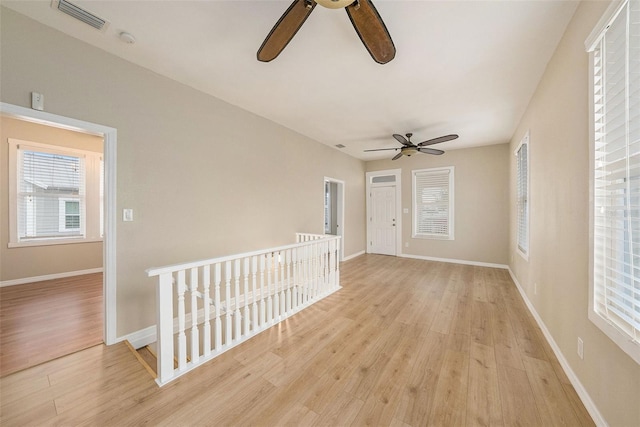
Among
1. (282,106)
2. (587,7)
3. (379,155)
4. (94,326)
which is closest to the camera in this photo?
(587,7)

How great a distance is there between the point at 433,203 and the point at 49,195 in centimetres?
771

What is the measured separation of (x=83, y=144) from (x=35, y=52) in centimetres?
326

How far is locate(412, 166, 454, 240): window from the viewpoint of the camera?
5566mm

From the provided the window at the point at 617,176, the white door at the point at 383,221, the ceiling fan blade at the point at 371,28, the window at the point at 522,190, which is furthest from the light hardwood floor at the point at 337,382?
the white door at the point at 383,221

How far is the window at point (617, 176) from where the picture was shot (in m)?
1.07

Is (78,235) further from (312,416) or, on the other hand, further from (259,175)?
(312,416)

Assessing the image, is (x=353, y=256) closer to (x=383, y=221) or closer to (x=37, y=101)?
(x=383, y=221)

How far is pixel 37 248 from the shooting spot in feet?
12.3

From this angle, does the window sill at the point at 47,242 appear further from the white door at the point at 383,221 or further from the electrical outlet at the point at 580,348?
the electrical outlet at the point at 580,348

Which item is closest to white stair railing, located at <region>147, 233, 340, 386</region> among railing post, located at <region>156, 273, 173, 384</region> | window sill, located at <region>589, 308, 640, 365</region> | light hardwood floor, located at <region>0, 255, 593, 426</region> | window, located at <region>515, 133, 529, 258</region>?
railing post, located at <region>156, 273, 173, 384</region>

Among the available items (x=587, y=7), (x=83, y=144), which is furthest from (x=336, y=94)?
(x=83, y=144)

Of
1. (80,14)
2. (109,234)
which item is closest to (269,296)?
(109,234)

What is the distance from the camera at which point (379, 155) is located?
6047mm

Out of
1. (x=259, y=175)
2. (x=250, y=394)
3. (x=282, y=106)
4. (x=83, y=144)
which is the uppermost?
(x=282, y=106)
